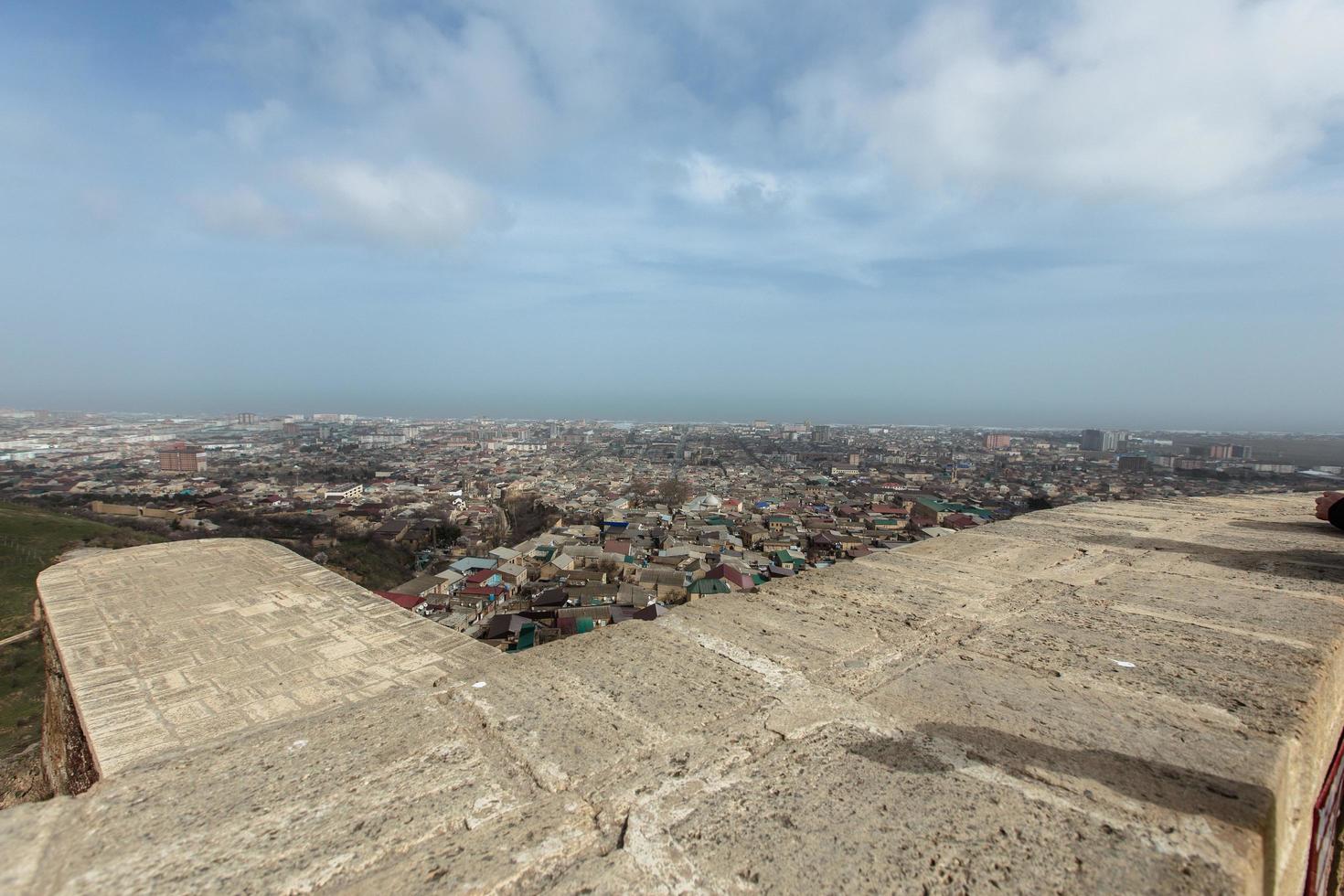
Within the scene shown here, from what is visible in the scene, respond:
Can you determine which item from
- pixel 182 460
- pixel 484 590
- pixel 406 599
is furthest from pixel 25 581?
pixel 182 460

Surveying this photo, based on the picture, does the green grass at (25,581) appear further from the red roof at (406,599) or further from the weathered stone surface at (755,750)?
the weathered stone surface at (755,750)

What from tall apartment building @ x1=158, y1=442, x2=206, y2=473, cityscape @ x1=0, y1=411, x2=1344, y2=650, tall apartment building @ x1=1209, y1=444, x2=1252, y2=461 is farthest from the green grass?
tall apartment building @ x1=1209, y1=444, x2=1252, y2=461

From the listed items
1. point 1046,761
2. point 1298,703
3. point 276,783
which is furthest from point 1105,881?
point 276,783

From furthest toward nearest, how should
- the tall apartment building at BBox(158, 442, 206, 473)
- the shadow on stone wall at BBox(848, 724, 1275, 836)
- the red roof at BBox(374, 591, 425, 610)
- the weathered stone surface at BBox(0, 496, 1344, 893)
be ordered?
the tall apartment building at BBox(158, 442, 206, 473), the red roof at BBox(374, 591, 425, 610), the shadow on stone wall at BBox(848, 724, 1275, 836), the weathered stone surface at BBox(0, 496, 1344, 893)

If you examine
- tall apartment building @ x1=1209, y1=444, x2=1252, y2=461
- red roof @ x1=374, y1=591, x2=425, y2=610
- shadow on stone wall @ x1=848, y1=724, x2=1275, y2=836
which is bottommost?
red roof @ x1=374, y1=591, x2=425, y2=610

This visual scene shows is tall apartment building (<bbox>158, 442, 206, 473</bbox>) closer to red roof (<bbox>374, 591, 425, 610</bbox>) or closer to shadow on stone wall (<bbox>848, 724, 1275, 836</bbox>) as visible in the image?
red roof (<bbox>374, 591, 425, 610</bbox>)

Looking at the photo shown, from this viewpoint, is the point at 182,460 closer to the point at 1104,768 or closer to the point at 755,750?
the point at 755,750

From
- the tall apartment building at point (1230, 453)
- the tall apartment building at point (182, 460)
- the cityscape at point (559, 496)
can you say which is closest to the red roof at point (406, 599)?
the cityscape at point (559, 496)
